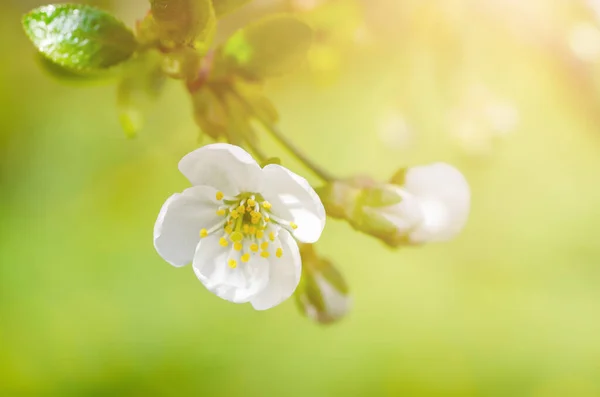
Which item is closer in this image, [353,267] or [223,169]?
[223,169]

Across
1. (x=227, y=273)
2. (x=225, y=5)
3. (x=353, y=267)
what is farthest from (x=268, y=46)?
(x=353, y=267)

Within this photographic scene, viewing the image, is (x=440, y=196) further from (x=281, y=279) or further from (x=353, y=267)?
(x=353, y=267)

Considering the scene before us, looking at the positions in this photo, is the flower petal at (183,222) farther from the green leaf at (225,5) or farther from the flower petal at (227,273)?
the green leaf at (225,5)

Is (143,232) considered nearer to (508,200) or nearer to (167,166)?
(167,166)

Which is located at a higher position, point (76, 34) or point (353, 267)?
point (353, 267)

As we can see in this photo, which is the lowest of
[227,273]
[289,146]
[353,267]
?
[227,273]

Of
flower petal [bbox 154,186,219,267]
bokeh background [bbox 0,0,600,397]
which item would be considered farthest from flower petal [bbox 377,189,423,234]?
bokeh background [bbox 0,0,600,397]

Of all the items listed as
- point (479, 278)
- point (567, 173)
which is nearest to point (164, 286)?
point (479, 278)
